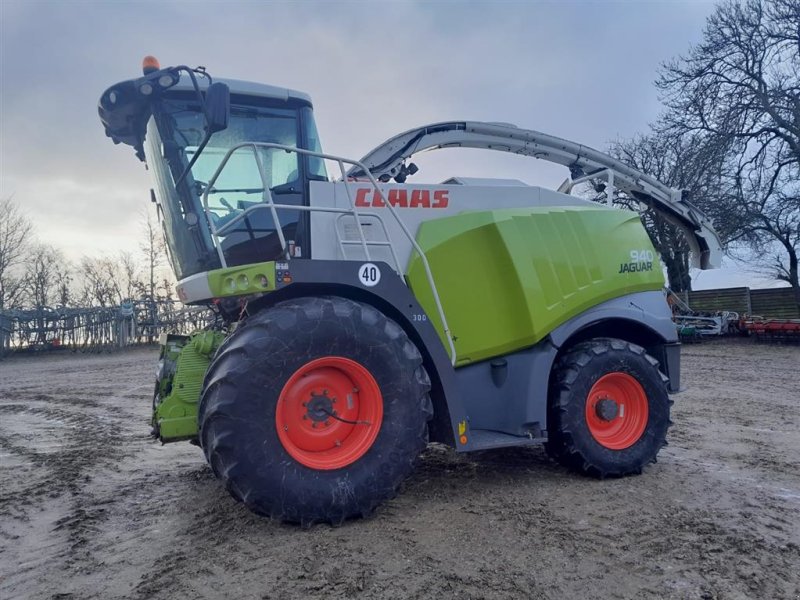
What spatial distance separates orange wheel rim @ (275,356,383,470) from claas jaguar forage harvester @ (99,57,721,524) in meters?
0.01

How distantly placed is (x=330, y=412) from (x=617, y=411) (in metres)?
2.42

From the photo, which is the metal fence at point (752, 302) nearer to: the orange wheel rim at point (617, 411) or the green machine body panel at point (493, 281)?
the orange wheel rim at point (617, 411)

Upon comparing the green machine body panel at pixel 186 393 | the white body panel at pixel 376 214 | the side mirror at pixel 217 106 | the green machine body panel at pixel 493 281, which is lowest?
the green machine body panel at pixel 186 393

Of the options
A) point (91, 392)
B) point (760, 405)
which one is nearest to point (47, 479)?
point (91, 392)

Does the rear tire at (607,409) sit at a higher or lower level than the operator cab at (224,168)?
lower

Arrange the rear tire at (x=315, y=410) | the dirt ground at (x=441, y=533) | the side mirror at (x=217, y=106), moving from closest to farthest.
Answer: the dirt ground at (x=441, y=533), the rear tire at (x=315, y=410), the side mirror at (x=217, y=106)

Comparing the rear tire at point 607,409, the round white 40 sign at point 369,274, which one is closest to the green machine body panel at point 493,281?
the rear tire at point 607,409

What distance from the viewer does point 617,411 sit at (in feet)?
15.7

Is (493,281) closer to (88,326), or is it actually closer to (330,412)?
(330,412)

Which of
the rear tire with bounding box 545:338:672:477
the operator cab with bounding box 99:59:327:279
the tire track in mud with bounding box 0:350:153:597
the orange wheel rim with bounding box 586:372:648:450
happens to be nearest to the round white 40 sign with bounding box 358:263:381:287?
the operator cab with bounding box 99:59:327:279

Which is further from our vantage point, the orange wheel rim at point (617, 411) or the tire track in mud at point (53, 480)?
the orange wheel rim at point (617, 411)

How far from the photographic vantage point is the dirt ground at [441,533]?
2887 mm

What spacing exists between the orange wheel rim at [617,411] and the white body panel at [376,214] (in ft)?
5.84

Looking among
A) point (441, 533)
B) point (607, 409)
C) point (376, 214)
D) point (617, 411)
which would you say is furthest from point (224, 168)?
point (617, 411)
